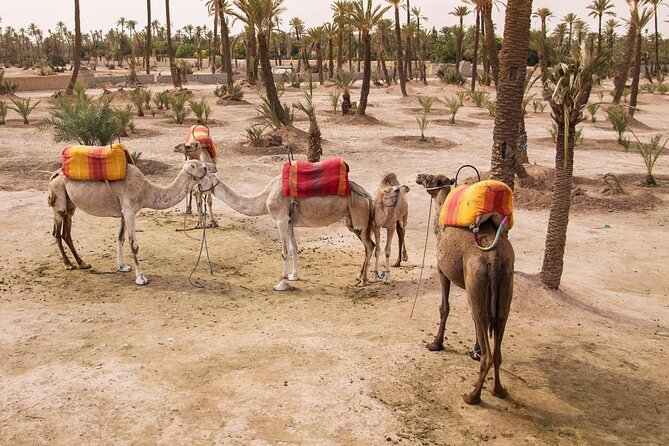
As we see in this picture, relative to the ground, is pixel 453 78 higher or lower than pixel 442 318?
higher

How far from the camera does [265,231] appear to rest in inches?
479

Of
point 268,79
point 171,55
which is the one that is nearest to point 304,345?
point 268,79

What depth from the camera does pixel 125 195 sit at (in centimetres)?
912

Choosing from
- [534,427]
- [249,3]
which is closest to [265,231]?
[534,427]

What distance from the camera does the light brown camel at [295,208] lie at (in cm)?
902

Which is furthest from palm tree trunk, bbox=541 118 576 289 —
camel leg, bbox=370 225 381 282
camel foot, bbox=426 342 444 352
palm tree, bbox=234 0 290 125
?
palm tree, bbox=234 0 290 125

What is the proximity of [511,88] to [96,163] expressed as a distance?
239 inches

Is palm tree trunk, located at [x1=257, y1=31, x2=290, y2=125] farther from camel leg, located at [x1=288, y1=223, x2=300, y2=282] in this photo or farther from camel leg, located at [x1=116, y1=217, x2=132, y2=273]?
camel leg, located at [x1=288, y1=223, x2=300, y2=282]

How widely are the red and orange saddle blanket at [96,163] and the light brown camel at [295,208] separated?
1.26 meters

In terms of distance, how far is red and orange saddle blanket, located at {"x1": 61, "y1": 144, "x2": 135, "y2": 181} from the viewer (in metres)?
8.99

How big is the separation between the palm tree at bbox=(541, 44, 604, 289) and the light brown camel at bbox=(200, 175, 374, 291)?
2.63 metres

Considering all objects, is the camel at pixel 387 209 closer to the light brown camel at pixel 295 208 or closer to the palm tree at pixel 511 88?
the light brown camel at pixel 295 208

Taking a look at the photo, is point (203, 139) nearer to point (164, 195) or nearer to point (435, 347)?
point (164, 195)

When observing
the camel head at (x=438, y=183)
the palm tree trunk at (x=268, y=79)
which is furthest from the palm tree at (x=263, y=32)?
the camel head at (x=438, y=183)
